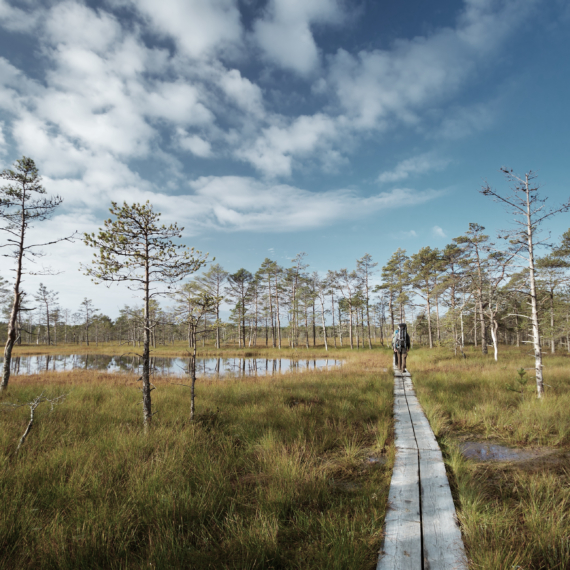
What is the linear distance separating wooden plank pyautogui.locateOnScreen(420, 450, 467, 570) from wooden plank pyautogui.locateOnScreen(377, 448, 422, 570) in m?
0.07

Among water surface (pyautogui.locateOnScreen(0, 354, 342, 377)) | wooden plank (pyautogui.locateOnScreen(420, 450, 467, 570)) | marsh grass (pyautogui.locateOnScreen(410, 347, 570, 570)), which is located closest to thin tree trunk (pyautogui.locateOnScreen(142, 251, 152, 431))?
wooden plank (pyautogui.locateOnScreen(420, 450, 467, 570))

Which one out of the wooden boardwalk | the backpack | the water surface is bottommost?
the water surface

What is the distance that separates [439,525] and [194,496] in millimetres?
2568

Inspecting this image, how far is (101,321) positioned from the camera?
76.3m

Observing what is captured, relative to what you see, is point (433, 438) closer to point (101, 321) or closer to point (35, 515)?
point (35, 515)

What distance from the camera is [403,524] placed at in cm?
263

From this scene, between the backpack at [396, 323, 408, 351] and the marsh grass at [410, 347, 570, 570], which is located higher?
the backpack at [396, 323, 408, 351]

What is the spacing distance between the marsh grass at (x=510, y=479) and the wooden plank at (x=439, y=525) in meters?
0.10

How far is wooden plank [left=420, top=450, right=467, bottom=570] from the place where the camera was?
86.4 inches

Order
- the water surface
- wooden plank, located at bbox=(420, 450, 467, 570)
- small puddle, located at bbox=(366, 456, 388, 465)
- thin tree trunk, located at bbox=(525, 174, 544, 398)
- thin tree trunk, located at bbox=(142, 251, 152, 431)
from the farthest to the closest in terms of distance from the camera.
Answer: the water surface → thin tree trunk, located at bbox=(525, 174, 544, 398) → thin tree trunk, located at bbox=(142, 251, 152, 431) → small puddle, located at bbox=(366, 456, 388, 465) → wooden plank, located at bbox=(420, 450, 467, 570)

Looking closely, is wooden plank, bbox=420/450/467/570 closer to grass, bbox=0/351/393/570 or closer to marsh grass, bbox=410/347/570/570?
marsh grass, bbox=410/347/570/570

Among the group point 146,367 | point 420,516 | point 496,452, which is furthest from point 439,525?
point 146,367

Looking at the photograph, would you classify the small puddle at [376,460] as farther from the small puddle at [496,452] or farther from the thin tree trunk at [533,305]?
the thin tree trunk at [533,305]

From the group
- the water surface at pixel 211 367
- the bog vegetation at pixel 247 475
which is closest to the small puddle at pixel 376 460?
the bog vegetation at pixel 247 475
